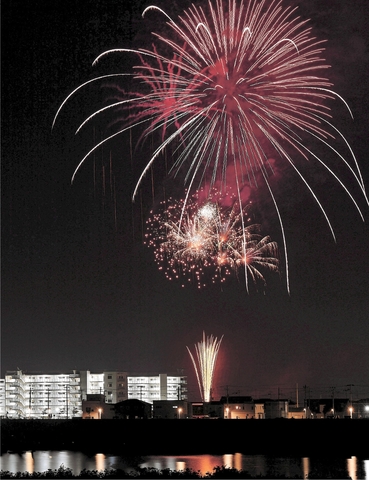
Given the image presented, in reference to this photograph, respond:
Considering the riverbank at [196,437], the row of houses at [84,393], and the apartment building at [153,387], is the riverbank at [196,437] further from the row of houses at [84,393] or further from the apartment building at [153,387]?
the apartment building at [153,387]

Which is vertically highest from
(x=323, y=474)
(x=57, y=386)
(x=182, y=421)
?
(x=57, y=386)

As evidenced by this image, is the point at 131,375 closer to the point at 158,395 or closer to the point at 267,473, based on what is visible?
the point at 158,395

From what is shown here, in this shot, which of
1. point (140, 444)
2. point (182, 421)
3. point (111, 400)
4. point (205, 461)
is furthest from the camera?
point (111, 400)

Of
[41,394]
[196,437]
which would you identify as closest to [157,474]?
[196,437]

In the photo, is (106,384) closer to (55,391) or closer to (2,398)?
(55,391)

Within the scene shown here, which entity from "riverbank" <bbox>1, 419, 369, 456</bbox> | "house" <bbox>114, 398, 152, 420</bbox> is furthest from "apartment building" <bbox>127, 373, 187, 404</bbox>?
"riverbank" <bbox>1, 419, 369, 456</bbox>

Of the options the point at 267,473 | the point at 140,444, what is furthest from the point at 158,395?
the point at 267,473

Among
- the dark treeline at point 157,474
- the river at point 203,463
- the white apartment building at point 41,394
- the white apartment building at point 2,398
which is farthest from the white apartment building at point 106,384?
the dark treeline at point 157,474
